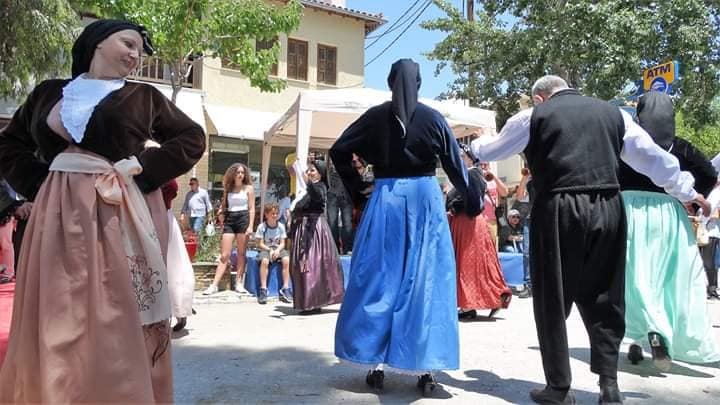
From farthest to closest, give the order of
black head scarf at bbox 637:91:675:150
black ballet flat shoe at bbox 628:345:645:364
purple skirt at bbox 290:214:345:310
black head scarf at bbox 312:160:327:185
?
black head scarf at bbox 312:160:327:185 → purple skirt at bbox 290:214:345:310 → black ballet flat shoe at bbox 628:345:645:364 → black head scarf at bbox 637:91:675:150

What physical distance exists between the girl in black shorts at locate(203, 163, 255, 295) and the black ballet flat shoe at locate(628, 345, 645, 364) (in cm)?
490

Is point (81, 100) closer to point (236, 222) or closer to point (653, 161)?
point (653, 161)

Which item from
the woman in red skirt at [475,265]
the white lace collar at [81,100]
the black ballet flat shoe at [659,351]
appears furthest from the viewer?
the woman in red skirt at [475,265]

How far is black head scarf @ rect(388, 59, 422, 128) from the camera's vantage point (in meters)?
3.75

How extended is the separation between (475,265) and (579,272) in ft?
10.3

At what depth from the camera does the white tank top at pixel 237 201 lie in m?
8.10

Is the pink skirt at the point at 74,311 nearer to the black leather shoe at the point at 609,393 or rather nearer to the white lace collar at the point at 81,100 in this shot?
the white lace collar at the point at 81,100

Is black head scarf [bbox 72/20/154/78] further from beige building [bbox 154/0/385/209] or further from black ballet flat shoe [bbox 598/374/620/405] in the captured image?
beige building [bbox 154/0/385/209]

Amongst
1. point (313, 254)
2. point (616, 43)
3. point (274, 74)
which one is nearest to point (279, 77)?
point (274, 74)

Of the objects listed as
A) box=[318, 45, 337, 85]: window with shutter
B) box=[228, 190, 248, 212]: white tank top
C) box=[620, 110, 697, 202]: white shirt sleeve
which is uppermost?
box=[318, 45, 337, 85]: window with shutter

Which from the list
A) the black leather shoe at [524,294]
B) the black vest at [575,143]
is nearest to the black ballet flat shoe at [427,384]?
the black vest at [575,143]

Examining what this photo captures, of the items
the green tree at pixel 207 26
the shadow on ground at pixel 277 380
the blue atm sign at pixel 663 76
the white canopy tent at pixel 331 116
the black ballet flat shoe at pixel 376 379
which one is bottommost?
the shadow on ground at pixel 277 380

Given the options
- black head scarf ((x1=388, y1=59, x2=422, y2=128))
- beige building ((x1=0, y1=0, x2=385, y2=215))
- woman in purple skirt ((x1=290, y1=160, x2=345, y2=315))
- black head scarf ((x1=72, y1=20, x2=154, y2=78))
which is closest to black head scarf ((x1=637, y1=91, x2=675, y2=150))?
black head scarf ((x1=388, y1=59, x2=422, y2=128))

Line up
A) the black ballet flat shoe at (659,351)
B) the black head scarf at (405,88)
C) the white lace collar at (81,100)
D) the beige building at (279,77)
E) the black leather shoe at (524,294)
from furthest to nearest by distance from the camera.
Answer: the beige building at (279,77) → the black leather shoe at (524,294) → the black ballet flat shoe at (659,351) → the black head scarf at (405,88) → the white lace collar at (81,100)
